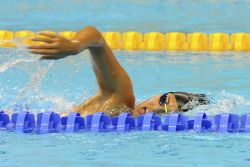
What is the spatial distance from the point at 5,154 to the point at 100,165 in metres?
0.63

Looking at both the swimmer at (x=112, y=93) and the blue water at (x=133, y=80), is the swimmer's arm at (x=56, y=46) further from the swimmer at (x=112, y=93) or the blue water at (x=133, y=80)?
the blue water at (x=133, y=80)

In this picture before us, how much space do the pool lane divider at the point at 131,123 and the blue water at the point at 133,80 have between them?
0.27 ft

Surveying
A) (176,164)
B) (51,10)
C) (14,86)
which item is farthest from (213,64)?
(51,10)

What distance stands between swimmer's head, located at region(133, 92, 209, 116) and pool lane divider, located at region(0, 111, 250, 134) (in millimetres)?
135

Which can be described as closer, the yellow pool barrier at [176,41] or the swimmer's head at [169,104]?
the swimmer's head at [169,104]

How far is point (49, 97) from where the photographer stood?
5.95 metres

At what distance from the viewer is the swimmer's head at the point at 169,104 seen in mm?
4672

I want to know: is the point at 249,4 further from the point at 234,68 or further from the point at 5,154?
the point at 5,154

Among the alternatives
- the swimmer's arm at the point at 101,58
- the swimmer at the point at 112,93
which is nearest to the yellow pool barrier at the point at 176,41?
the swimmer at the point at 112,93

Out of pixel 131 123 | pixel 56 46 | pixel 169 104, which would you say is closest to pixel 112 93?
pixel 131 123

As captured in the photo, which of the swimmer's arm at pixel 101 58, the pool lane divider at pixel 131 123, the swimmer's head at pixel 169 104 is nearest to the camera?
the swimmer's arm at pixel 101 58

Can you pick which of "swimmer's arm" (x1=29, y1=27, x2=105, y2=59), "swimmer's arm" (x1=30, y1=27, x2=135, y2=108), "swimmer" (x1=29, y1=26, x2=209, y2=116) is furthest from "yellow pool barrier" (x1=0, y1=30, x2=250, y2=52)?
"swimmer's arm" (x1=29, y1=27, x2=105, y2=59)

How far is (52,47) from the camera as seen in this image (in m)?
3.50

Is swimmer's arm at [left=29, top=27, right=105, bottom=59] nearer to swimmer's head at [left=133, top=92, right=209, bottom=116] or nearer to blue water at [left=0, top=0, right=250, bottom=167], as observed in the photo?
blue water at [left=0, top=0, right=250, bottom=167]
